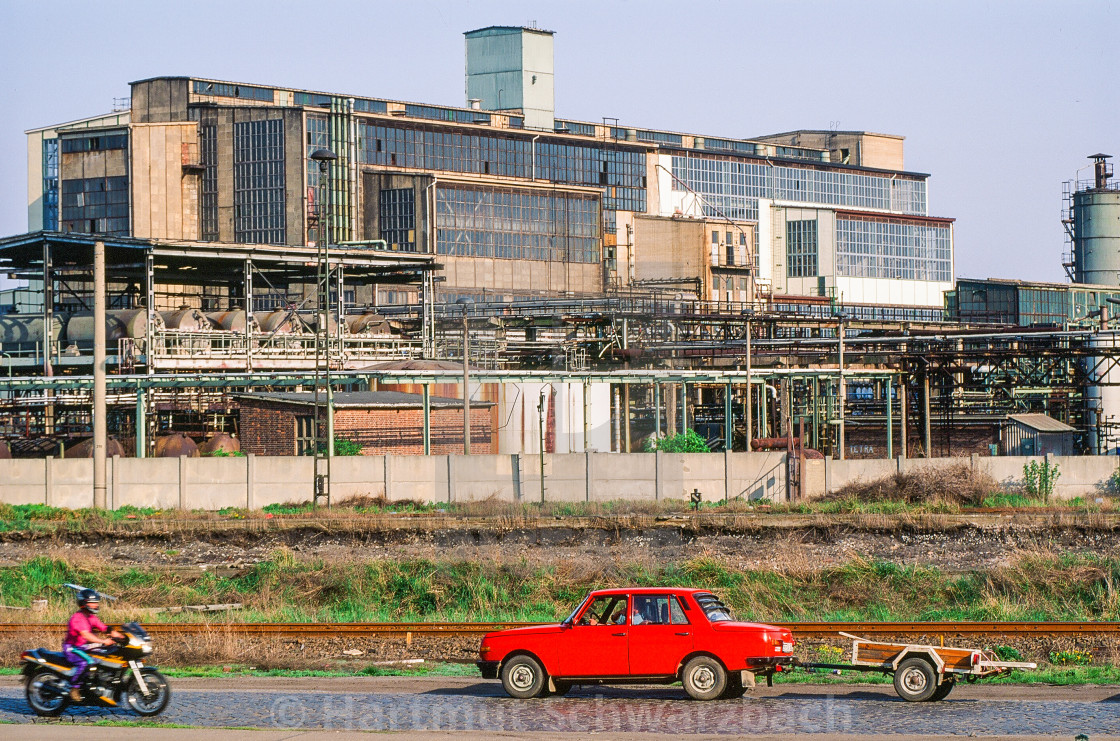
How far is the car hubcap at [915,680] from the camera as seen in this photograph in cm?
1520

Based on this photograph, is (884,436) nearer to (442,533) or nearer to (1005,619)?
(442,533)

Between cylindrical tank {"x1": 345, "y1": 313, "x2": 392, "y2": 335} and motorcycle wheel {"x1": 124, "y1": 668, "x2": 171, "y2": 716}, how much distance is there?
48474 millimetres

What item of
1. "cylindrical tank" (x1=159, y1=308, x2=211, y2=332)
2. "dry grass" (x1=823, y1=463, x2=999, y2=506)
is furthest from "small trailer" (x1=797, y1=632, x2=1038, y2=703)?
"cylindrical tank" (x1=159, y1=308, x2=211, y2=332)

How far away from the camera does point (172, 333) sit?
53469 mm

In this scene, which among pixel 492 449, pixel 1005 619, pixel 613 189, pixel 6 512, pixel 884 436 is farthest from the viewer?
pixel 613 189

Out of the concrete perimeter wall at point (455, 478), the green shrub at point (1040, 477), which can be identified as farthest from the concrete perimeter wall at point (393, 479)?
the green shrub at point (1040, 477)

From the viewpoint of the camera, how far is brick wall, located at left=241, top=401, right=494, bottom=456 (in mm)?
44781

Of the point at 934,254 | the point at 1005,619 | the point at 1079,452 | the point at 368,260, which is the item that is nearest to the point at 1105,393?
the point at 1079,452

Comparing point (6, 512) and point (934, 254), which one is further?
point (934, 254)

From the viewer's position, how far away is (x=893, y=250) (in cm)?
11144

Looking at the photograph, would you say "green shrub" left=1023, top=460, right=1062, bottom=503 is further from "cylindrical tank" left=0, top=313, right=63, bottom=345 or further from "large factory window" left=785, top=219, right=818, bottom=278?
"large factory window" left=785, top=219, right=818, bottom=278

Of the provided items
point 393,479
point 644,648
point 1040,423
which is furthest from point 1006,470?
point 644,648

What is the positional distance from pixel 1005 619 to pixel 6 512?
28370mm

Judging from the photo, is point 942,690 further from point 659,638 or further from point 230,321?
point 230,321
